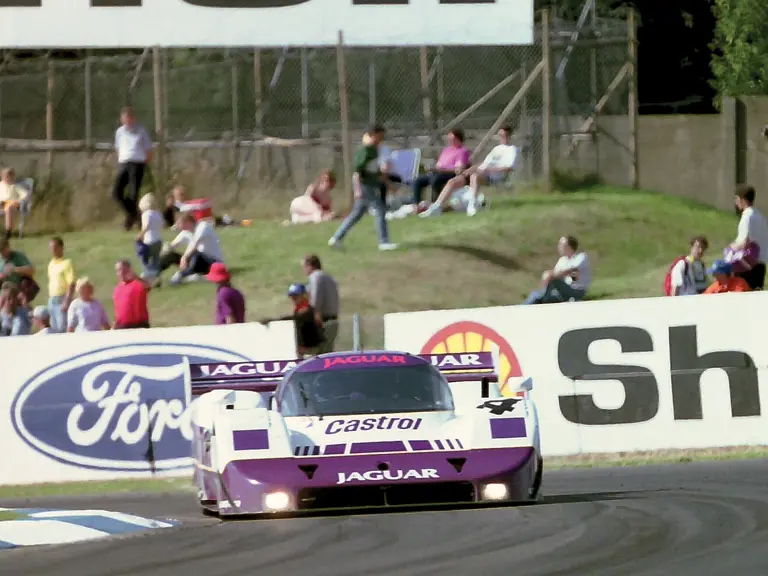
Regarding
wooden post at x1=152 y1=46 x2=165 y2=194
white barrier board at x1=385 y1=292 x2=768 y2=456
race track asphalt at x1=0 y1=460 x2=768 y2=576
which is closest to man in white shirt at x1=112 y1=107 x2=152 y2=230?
wooden post at x1=152 y1=46 x2=165 y2=194

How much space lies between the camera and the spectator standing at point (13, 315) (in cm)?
1938

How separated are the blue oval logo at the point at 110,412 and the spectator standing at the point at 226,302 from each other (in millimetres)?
1515

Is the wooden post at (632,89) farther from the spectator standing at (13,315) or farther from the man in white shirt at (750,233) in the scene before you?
the spectator standing at (13,315)

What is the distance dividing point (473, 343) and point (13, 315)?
218 inches

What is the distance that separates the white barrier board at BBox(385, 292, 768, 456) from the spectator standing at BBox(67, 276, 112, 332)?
458 cm

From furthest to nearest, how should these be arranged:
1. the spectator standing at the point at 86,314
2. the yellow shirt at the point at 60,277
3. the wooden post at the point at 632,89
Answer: the wooden post at the point at 632,89 → the yellow shirt at the point at 60,277 → the spectator standing at the point at 86,314

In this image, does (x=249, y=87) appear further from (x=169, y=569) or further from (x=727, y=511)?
(x=169, y=569)

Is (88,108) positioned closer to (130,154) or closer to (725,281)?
(130,154)

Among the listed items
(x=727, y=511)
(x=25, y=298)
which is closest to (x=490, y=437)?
(x=727, y=511)

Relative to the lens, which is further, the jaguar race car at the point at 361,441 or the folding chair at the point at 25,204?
the folding chair at the point at 25,204

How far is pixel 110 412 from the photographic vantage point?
659 inches

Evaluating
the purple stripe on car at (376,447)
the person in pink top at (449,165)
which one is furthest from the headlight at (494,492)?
the person in pink top at (449,165)

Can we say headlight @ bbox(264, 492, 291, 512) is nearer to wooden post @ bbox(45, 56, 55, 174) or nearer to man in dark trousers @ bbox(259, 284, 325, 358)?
man in dark trousers @ bbox(259, 284, 325, 358)

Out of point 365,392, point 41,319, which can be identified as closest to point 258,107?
point 41,319
